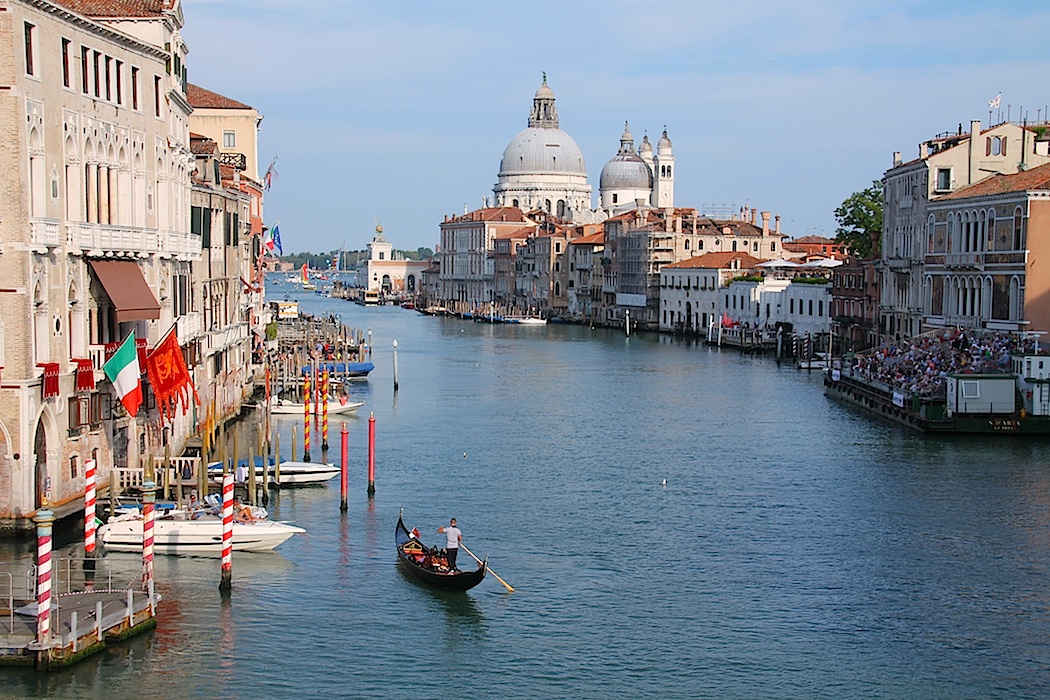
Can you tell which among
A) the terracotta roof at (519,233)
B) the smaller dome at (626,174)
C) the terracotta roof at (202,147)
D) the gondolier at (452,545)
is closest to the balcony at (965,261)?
the terracotta roof at (202,147)

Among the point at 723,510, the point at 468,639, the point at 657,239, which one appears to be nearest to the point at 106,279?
the point at 468,639

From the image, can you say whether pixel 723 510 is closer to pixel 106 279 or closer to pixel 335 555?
pixel 335 555

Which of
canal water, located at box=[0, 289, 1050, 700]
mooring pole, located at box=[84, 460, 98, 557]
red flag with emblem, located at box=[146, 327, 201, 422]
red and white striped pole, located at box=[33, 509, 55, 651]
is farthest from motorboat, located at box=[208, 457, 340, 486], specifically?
red and white striped pole, located at box=[33, 509, 55, 651]

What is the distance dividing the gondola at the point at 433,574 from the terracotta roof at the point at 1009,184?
71.5ft

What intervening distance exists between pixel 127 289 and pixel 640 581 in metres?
8.06

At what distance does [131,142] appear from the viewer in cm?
2080

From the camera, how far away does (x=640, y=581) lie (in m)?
18.0

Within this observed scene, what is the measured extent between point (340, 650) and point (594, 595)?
11.4 ft

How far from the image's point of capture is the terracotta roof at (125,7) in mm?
21688

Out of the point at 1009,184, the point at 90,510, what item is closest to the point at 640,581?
the point at 90,510

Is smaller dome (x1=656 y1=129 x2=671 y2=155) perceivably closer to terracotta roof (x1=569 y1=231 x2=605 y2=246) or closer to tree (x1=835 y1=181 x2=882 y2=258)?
terracotta roof (x1=569 y1=231 x2=605 y2=246)

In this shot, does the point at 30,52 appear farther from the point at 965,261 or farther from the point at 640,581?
the point at 965,261

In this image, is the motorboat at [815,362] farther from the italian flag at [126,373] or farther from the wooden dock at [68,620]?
→ the wooden dock at [68,620]

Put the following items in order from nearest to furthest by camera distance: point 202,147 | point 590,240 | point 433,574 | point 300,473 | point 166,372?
point 433,574 → point 166,372 → point 300,473 → point 202,147 → point 590,240
